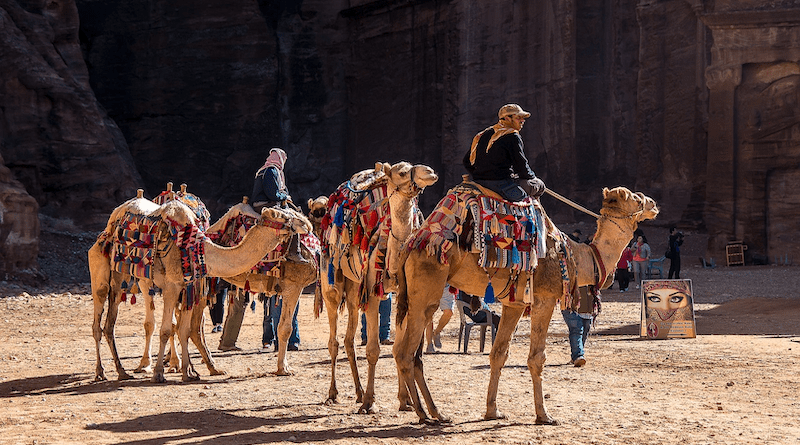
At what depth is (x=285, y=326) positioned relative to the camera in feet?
37.6

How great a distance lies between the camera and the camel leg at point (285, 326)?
37.3ft

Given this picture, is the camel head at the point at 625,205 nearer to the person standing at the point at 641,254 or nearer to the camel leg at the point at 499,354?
the camel leg at the point at 499,354

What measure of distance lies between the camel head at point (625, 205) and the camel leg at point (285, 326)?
4.20 m

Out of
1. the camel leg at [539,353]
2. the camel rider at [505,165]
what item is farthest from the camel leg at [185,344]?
the camel leg at [539,353]

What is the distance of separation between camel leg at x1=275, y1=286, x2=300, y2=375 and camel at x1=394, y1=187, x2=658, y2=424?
294cm

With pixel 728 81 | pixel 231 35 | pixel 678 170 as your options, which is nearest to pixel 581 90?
pixel 678 170

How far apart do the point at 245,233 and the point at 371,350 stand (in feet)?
12.5

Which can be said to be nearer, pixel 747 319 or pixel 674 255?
pixel 747 319

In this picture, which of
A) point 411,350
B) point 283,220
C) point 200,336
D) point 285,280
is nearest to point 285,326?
point 285,280

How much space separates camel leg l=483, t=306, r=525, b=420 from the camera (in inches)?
328

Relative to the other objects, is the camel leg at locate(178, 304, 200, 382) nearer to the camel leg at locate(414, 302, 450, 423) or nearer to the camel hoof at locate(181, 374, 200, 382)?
the camel hoof at locate(181, 374, 200, 382)

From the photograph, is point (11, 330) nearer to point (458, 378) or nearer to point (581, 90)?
point (458, 378)

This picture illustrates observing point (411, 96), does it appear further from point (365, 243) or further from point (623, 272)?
point (365, 243)

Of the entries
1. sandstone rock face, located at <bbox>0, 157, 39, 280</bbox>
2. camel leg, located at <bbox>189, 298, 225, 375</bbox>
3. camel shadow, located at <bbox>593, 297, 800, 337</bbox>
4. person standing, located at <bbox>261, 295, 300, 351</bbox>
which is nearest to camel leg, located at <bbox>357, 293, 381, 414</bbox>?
camel leg, located at <bbox>189, 298, 225, 375</bbox>
